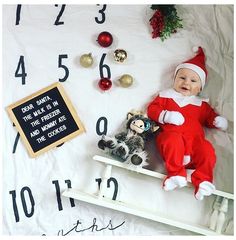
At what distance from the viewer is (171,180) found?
1.42 meters

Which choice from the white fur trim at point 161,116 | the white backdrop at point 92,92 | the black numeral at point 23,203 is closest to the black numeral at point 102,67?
the white backdrop at point 92,92

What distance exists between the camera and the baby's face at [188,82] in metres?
1.50

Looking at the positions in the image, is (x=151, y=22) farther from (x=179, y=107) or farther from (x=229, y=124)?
(x=229, y=124)

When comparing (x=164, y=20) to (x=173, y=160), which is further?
(x=164, y=20)

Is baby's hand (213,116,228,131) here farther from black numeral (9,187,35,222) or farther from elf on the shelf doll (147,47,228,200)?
black numeral (9,187,35,222)

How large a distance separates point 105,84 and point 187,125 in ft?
1.10

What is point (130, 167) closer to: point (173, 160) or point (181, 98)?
point (173, 160)

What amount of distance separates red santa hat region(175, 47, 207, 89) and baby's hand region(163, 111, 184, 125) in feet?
0.55

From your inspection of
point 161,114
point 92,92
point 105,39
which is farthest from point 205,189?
point 105,39

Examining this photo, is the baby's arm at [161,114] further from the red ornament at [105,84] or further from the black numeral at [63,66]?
the black numeral at [63,66]

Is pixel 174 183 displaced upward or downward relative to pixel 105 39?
downward

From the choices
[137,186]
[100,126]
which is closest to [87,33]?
[100,126]

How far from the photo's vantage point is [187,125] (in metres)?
1.48

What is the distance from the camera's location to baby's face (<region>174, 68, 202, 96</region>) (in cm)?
150
